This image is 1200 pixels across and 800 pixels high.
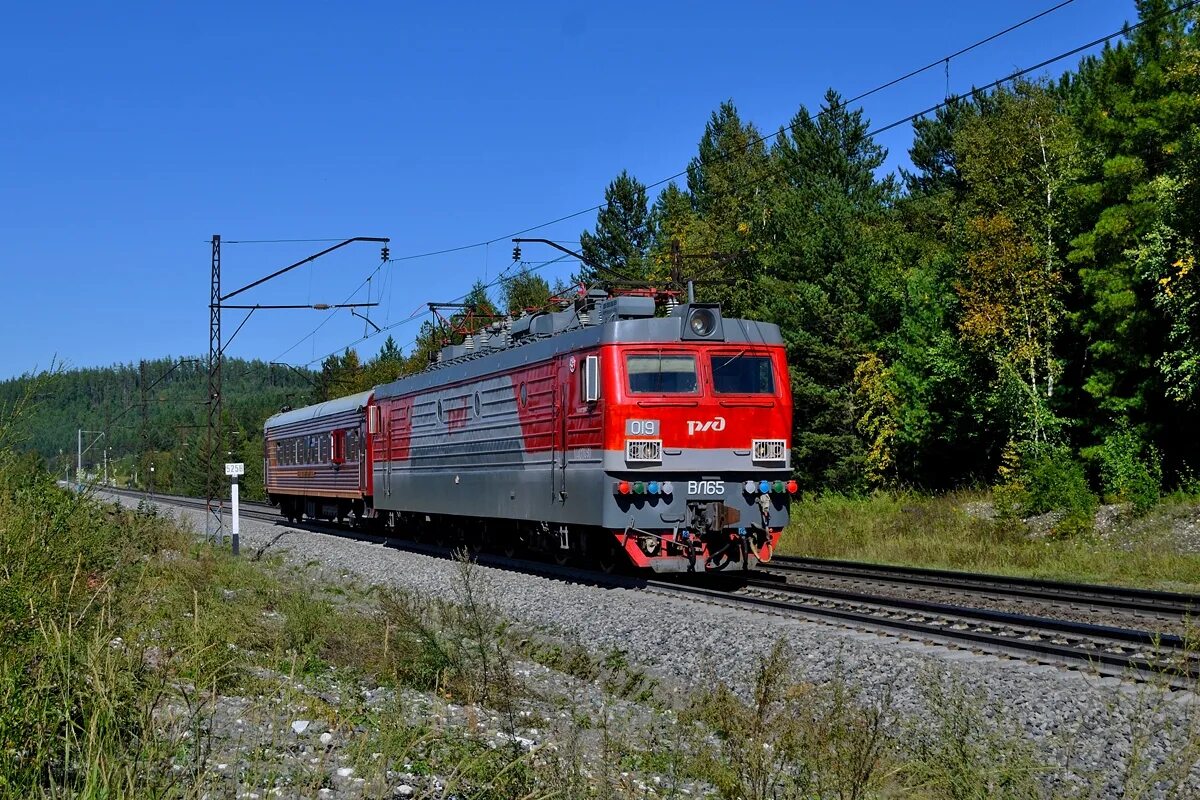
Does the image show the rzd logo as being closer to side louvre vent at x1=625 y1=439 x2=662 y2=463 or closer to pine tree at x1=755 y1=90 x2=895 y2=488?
side louvre vent at x1=625 y1=439 x2=662 y2=463

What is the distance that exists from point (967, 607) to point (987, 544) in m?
9.43

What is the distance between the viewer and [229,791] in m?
5.39

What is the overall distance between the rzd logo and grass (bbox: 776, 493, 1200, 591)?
578 centimetres

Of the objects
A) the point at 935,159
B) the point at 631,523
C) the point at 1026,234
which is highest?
the point at 935,159

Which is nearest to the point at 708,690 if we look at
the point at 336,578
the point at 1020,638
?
the point at 1020,638

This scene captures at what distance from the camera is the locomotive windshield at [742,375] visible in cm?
1709

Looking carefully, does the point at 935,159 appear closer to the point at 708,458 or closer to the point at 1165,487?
the point at 1165,487

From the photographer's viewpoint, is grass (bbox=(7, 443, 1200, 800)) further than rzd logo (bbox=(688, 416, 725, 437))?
No

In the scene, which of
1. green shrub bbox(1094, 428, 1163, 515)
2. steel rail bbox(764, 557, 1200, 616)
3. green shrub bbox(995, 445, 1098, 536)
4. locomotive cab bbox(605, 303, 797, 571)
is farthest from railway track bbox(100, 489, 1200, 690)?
green shrub bbox(1094, 428, 1163, 515)

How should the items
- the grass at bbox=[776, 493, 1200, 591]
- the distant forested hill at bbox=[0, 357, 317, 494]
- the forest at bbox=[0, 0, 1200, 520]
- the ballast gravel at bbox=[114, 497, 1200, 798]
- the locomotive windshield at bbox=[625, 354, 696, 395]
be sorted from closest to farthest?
the ballast gravel at bbox=[114, 497, 1200, 798] → the distant forested hill at bbox=[0, 357, 317, 494] → the locomotive windshield at bbox=[625, 354, 696, 395] → the grass at bbox=[776, 493, 1200, 591] → the forest at bbox=[0, 0, 1200, 520]

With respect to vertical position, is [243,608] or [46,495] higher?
[46,495]

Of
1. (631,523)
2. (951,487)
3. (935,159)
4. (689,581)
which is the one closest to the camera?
(631,523)

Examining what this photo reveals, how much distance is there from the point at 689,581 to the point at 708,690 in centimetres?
831

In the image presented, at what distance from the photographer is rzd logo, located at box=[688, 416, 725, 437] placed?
16.7 metres
